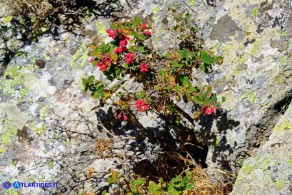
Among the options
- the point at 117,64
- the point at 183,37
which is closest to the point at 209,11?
the point at 183,37

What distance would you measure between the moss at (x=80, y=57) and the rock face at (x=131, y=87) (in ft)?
0.04

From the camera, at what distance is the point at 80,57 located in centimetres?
489

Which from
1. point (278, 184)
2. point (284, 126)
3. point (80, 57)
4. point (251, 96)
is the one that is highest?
point (80, 57)

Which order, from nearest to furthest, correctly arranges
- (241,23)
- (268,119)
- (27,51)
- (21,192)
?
(268,119) < (241,23) < (21,192) < (27,51)

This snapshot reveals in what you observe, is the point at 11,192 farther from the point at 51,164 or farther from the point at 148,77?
the point at 148,77

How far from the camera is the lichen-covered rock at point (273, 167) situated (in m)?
3.46

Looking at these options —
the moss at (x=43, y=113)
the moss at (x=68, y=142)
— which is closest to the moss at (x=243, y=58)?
the moss at (x=68, y=142)

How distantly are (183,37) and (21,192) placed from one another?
2.34 m

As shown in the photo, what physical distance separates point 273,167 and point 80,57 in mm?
2409

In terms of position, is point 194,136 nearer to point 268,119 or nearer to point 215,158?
point 215,158

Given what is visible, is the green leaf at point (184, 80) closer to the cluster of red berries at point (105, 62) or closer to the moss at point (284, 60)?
the cluster of red berries at point (105, 62)

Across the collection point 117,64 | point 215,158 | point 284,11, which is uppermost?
point 117,64

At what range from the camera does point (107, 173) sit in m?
4.75

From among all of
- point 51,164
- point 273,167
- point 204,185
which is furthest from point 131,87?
point 273,167
